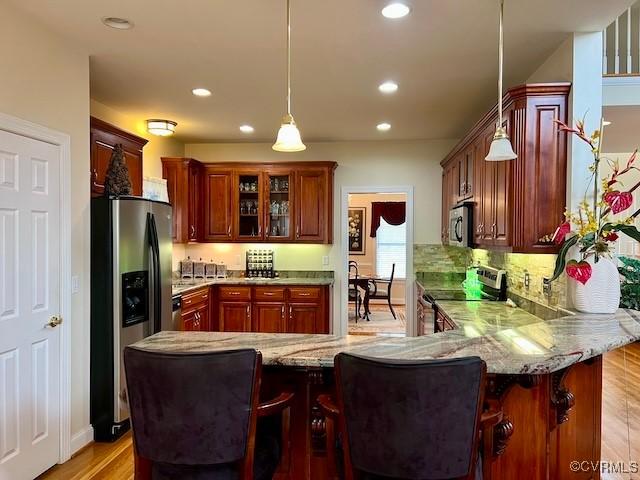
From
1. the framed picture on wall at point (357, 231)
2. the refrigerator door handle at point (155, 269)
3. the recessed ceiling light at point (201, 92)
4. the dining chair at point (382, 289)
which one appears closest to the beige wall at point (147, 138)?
the recessed ceiling light at point (201, 92)

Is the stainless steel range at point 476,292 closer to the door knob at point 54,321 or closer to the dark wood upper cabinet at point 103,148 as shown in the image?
the door knob at point 54,321

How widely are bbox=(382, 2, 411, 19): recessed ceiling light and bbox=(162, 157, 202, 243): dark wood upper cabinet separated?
11.6ft

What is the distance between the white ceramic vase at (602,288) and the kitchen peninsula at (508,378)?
0.95ft

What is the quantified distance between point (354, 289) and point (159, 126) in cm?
477

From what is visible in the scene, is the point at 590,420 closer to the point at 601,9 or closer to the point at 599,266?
the point at 599,266

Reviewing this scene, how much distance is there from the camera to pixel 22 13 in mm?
2494

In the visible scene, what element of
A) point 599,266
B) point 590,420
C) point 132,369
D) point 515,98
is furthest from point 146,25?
point 590,420

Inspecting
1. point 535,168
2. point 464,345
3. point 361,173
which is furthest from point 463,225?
point 464,345

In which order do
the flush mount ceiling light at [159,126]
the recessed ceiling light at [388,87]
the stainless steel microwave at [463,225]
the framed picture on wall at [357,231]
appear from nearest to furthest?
the recessed ceiling light at [388,87]
the stainless steel microwave at [463,225]
the flush mount ceiling light at [159,126]
the framed picture on wall at [357,231]

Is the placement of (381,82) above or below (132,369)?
above

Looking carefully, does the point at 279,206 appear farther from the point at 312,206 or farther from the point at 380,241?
the point at 380,241

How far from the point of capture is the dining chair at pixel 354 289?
778 centimetres

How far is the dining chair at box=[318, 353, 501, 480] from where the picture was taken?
1.24 meters

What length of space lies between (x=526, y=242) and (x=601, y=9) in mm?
1358
